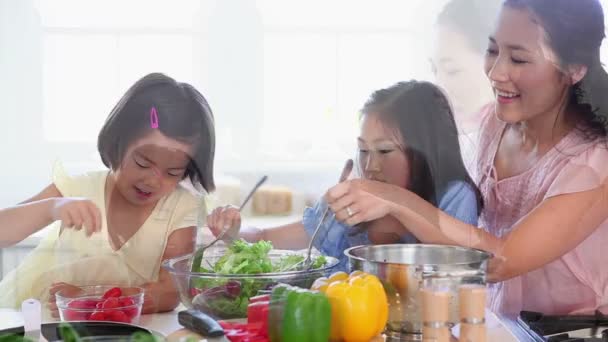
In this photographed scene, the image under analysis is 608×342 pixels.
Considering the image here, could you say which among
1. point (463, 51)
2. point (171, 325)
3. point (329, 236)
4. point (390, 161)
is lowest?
point (171, 325)

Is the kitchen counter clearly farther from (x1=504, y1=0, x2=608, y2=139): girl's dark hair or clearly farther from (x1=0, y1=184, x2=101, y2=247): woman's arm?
(x1=504, y1=0, x2=608, y2=139): girl's dark hair

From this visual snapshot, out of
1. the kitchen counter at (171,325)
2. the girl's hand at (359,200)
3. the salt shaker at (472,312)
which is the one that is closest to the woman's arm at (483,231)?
the girl's hand at (359,200)

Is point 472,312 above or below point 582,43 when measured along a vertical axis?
below

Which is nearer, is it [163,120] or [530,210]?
[163,120]

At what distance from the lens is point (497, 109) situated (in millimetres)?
1404

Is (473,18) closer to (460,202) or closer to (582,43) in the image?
(582,43)

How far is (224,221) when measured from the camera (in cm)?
135

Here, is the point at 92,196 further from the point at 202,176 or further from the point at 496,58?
the point at 496,58

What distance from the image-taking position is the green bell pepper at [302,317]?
104 centimetres

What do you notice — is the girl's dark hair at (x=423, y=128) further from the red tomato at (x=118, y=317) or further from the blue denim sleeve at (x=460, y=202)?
the red tomato at (x=118, y=317)

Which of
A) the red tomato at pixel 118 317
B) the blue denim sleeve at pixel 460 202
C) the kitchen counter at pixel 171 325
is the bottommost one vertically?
the kitchen counter at pixel 171 325

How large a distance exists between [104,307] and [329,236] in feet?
1.21

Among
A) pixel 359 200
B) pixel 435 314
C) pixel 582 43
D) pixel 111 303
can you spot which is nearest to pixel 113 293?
pixel 111 303

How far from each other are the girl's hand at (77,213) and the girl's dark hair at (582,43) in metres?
0.73
